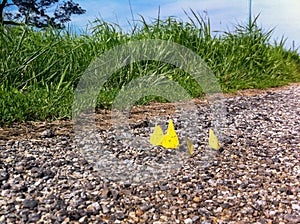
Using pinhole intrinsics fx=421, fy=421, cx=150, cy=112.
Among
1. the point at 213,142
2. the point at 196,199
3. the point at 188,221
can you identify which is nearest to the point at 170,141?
the point at 213,142

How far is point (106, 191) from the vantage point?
2.12m

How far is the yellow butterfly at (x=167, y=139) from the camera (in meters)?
2.77

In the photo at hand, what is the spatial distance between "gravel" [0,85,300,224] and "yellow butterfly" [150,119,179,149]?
2.2 inches

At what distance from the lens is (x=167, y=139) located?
9.16 feet

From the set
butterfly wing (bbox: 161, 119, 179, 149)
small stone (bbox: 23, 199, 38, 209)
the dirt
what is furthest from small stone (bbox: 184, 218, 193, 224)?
the dirt

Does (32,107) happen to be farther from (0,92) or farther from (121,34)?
(121,34)

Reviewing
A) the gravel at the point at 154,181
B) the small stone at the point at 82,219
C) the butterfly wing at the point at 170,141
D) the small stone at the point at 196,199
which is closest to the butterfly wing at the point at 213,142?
the gravel at the point at 154,181

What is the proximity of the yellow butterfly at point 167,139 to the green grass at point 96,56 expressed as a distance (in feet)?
3.00

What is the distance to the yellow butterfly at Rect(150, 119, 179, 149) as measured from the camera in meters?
2.77

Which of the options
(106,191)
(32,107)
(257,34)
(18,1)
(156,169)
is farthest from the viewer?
(18,1)

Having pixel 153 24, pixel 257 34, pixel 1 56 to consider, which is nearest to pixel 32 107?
pixel 1 56

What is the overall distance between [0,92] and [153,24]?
2464 millimetres

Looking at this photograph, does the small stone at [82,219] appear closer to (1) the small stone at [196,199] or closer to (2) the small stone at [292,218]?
(1) the small stone at [196,199]

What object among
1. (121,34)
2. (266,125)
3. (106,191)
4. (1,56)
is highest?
(121,34)
